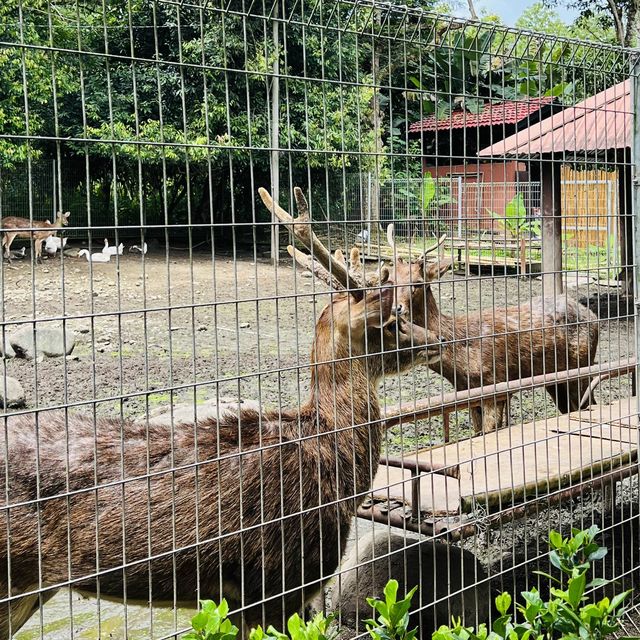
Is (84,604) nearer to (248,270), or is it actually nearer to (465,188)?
(465,188)

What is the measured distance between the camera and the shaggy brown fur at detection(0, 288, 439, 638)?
11.9ft

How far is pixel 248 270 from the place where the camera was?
1823cm

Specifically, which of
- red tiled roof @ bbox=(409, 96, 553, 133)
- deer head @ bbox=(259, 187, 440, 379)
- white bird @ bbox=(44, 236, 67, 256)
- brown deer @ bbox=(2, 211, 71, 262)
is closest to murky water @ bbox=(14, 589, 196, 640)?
→ deer head @ bbox=(259, 187, 440, 379)

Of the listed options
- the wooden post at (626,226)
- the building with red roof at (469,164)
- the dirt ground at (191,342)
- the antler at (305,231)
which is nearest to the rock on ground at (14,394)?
the dirt ground at (191,342)

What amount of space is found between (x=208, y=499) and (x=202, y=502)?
0.10ft

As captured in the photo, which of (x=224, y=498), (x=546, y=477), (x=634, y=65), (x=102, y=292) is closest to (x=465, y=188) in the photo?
(x=634, y=65)

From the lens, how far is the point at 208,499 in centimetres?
398

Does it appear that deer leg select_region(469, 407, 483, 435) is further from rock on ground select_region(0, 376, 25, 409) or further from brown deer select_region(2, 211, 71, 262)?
rock on ground select_region(0, 376, 25, 409)

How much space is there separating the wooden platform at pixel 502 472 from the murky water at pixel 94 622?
1.29m

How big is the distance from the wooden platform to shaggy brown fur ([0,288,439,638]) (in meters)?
0.31

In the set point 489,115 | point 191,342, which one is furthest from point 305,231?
point 191,342

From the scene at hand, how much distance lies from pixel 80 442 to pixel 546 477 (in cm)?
226

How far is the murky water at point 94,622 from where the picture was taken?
15.6 ft

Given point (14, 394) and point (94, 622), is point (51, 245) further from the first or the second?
point (94, 622)
